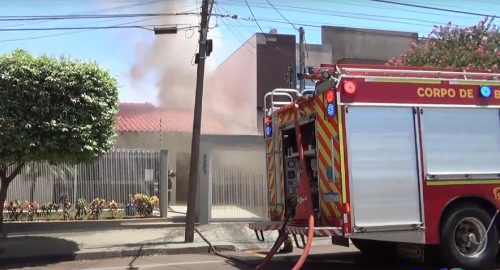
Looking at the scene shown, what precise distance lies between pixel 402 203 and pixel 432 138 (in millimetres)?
1081

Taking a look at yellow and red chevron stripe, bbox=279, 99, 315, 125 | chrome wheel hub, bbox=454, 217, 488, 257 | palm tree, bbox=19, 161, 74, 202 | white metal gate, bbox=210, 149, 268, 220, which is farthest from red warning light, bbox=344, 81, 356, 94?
palm tree, bbox=19, 161, 74, 202

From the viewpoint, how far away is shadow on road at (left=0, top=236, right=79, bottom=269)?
440 inches

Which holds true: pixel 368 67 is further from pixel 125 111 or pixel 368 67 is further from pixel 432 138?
pixel 125 111

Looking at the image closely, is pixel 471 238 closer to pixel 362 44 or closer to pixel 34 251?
pixel 34 251

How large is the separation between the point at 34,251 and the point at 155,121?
44.9 feet

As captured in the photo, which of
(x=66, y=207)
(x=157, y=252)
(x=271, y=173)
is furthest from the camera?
(x=66, y=207)

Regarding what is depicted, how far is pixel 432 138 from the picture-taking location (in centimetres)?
827

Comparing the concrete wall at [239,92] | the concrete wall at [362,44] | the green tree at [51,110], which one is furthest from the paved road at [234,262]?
the concrete wall at [362,44]

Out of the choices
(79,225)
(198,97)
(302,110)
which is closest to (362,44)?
(198,97)

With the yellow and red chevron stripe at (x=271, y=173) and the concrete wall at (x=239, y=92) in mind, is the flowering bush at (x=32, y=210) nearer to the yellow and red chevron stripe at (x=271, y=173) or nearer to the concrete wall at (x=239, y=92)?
the yellow and red chevron stripe at (x=271, y=173)

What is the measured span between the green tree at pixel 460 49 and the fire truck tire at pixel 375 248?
342 inches

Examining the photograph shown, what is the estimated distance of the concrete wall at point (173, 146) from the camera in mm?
23047

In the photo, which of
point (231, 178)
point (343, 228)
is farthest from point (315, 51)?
point (343, 228)

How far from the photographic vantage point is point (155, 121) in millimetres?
25250
